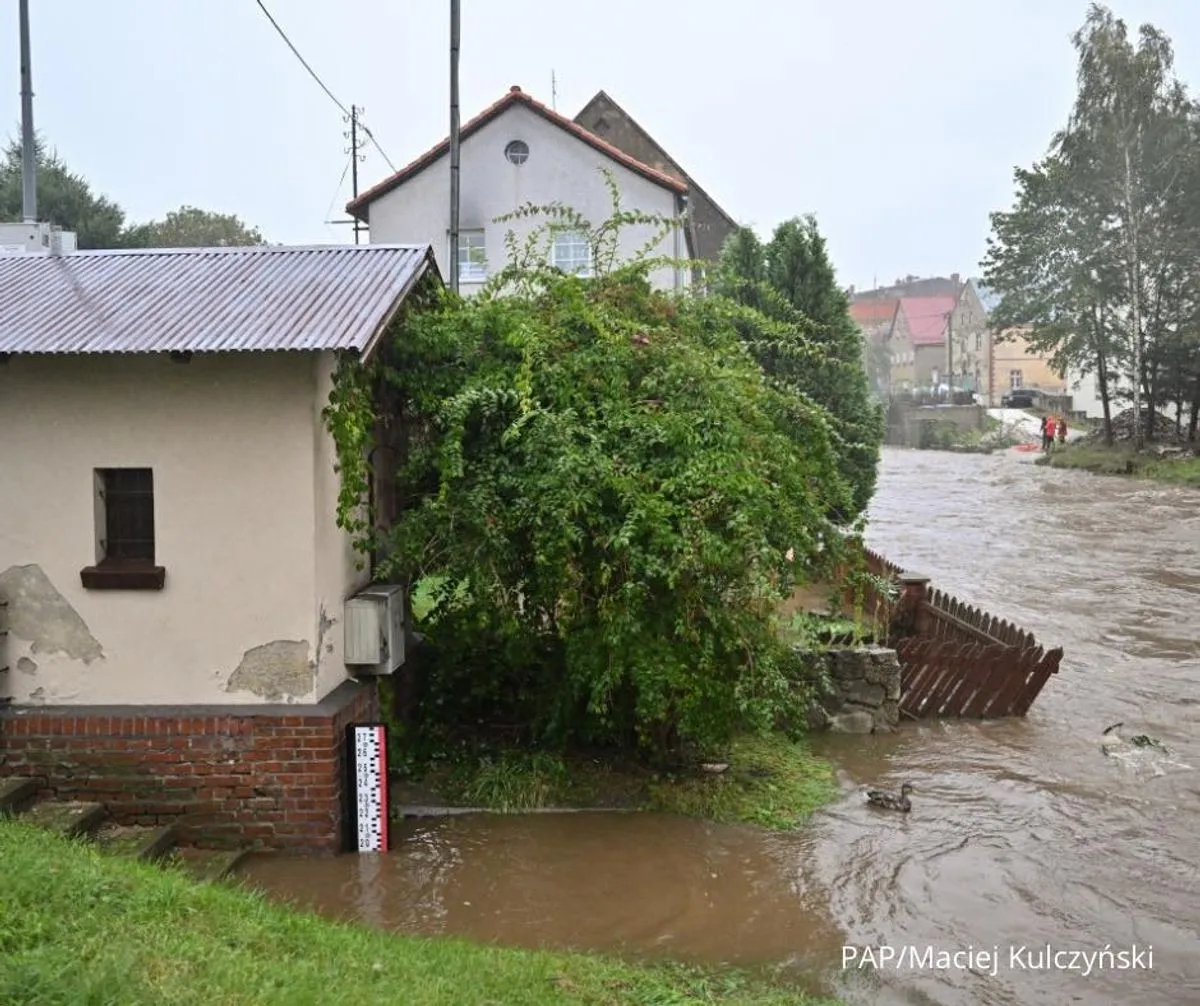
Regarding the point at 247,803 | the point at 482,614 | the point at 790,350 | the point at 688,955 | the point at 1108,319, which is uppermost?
the point at 1108,319

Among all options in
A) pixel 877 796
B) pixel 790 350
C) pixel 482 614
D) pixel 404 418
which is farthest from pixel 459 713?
pixel 790 350

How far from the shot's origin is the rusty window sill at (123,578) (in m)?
6.84

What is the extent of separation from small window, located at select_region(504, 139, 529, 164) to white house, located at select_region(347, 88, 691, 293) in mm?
21

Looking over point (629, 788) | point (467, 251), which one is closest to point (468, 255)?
point (467, 251)

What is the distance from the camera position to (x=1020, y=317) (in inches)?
1710

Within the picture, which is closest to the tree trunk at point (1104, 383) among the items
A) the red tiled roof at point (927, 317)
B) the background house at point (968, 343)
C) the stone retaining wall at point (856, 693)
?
the stone retaining wall at point (856, 693)

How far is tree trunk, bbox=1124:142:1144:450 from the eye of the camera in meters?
37.0

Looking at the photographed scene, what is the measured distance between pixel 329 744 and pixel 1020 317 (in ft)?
136

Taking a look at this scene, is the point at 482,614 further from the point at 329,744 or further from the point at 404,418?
the point at 404,418

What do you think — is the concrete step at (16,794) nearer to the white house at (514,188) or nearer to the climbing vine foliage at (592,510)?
the climbing vine foliage at (592,510)

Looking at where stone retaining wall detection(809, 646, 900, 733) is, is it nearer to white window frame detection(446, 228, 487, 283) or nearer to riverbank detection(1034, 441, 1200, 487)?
white window frame detection(446, 228, 487, 283)

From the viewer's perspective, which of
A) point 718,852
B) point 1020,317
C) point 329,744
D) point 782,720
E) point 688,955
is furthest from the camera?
point 1020,317

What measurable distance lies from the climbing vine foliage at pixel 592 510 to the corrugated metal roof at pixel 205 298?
1.51 feet

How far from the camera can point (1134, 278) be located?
37.8 metres
